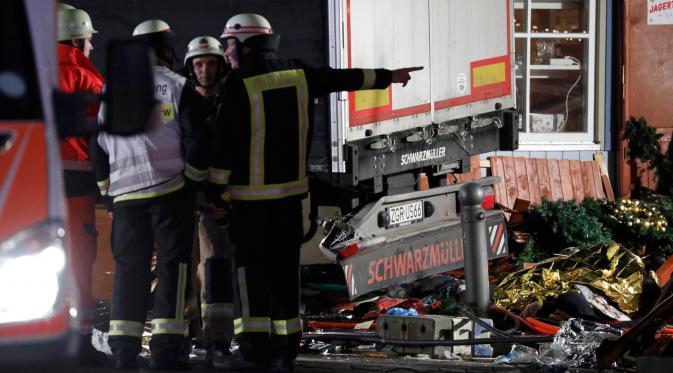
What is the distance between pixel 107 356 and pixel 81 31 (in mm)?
1976

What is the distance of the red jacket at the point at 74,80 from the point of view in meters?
8.14

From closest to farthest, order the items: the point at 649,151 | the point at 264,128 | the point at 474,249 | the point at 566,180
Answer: the point at 264,128 → the point at 474,249 → the point at 566,180 → the point at 649,151

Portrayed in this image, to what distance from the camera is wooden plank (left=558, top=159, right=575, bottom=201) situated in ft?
50.9

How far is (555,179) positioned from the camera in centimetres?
1554

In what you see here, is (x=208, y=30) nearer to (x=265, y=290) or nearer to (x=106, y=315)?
(x=106, y=315)

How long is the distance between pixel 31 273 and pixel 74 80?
12.6ft

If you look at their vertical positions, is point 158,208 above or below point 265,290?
above

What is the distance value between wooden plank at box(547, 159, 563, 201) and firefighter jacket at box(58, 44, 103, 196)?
26.4ft

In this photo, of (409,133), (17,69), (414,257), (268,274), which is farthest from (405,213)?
(17,69)

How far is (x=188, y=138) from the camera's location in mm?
7695

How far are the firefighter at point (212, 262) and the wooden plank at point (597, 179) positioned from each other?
8118 millimetres

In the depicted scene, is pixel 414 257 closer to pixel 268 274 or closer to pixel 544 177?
pixel 268 274

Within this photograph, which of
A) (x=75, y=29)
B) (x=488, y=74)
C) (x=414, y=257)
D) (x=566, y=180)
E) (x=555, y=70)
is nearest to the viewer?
(x=75, y=29)

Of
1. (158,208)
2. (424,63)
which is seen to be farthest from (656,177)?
(158,208)
